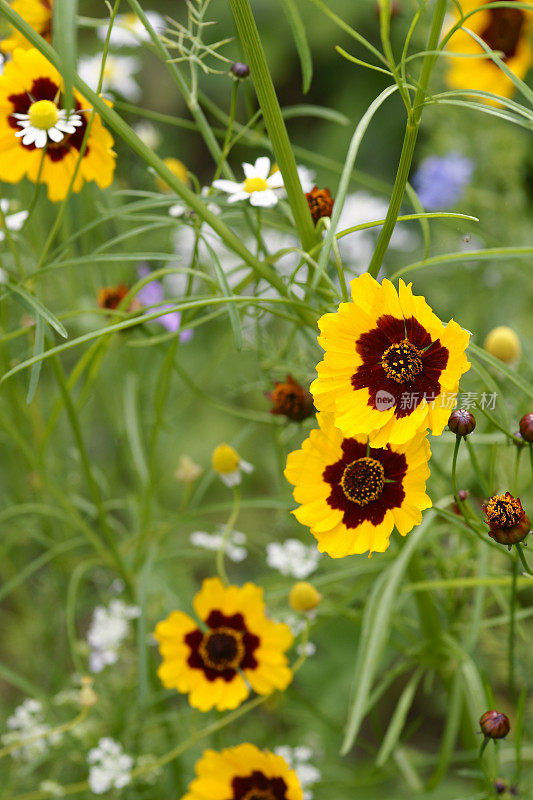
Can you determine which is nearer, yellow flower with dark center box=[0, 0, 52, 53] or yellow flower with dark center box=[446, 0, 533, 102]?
yellow flower with dark center box=[0, 0, 52, 53]

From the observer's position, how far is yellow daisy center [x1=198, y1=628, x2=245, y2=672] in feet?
2.23

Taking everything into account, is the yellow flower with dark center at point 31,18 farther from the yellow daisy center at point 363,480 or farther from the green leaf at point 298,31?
the yellow daisy center at point 363,480

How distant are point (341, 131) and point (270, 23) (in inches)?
17.3

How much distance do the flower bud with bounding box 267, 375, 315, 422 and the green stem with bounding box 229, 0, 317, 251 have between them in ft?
0.40

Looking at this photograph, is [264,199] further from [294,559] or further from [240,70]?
[294,559]

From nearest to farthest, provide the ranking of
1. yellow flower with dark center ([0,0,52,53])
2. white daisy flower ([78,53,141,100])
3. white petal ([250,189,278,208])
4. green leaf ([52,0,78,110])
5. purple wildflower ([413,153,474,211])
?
green leaf ([52,0,78,110]) < white petal ([250,189,278,208]) < yellow flower with dark center ([0,0,52,53]) < white daisy flower ([78,53,141,100]) < purple wildflower ([413,153,474,211])

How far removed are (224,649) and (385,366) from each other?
1.10 ft

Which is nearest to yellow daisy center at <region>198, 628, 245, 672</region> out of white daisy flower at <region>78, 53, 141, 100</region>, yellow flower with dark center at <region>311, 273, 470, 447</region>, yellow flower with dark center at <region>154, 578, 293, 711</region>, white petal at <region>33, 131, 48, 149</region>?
yellow flower with dark center at <region>154, 578, 293, 711</region>

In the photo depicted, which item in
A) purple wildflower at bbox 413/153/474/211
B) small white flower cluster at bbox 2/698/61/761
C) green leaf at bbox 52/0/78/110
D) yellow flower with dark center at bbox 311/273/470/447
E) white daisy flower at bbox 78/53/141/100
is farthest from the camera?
purple wildflower at bbox 413/153/474/211

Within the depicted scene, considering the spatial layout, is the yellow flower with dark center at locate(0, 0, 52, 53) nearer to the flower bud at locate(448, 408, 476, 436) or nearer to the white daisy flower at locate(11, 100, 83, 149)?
the white daisy flower at locate(11, 100, 83, 149)

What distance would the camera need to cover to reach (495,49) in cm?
117

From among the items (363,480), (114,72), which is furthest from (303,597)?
(114,72)

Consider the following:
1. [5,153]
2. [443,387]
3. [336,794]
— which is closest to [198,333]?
[336,794]

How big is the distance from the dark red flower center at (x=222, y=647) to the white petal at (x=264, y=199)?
356 millimetres
